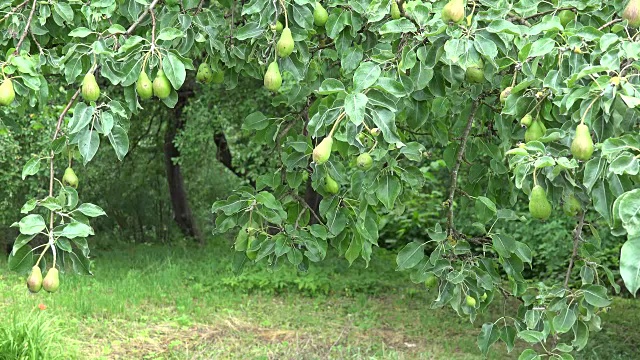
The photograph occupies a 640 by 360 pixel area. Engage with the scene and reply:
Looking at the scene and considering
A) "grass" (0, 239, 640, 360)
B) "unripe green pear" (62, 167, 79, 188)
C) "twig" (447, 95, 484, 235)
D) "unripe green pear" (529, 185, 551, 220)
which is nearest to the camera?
"unripe green pear" (529, 185, 551, 220)

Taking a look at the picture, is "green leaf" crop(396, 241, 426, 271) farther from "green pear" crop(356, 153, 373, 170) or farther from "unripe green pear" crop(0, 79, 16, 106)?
"unripe green pear" crop(0, 79, 16, 106)

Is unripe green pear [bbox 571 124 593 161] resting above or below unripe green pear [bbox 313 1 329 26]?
below

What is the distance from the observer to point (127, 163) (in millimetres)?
9070

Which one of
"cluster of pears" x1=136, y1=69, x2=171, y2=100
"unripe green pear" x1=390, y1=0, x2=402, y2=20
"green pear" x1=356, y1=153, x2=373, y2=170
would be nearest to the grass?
"cluster of pears" x1=136, y1=69, x2=171, y2=100

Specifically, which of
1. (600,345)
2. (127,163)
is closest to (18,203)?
(127,163)

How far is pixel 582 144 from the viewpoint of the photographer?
134 centimetres

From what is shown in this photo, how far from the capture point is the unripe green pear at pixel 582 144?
4.39ft

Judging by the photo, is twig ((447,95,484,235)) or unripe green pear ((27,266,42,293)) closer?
unripe green pear ((27,266,42,293))

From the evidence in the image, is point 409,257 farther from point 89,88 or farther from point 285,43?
point 89,88

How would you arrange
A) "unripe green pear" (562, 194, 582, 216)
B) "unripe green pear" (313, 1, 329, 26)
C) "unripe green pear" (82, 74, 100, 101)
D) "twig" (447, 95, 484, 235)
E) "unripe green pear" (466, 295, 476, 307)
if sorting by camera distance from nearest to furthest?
"unripe green pear" (562, 194, 582, 216), "unripe green pear" (82, 74, 100, 101), "unripe green pear" (313, 1, 329, 26), "unripe green pear" (466, 295, 476, 307), "twig" (447, 95, 484, 235)

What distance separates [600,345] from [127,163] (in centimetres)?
597

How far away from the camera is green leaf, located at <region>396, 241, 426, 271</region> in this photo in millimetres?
2285

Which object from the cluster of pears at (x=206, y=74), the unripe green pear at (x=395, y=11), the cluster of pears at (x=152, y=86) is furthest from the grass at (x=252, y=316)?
the unripe green pear at (x=395, y=11)

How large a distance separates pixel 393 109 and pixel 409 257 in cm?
79
